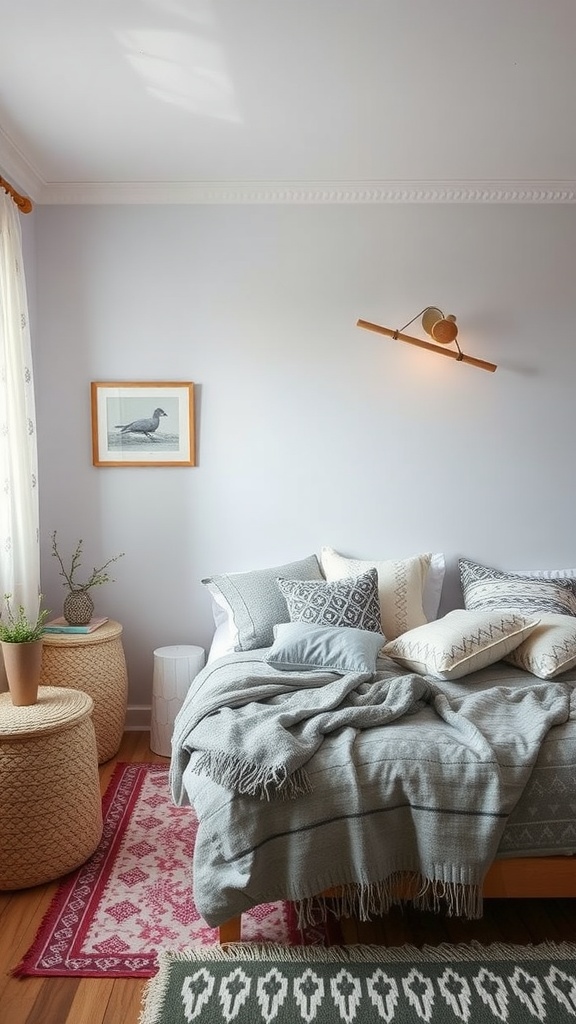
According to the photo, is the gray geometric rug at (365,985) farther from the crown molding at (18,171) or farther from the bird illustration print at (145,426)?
the crown molding at (18,171)

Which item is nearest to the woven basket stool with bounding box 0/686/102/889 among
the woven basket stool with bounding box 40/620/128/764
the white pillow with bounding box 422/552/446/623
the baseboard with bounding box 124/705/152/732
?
the woven basket stool with bounding box 40/620/128/764

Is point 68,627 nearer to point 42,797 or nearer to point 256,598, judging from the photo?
point 256,598

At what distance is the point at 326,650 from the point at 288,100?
2065 mm

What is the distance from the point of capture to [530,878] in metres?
2.20

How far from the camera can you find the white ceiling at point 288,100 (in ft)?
8.01

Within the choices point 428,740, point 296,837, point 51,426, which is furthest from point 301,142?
point 296,837

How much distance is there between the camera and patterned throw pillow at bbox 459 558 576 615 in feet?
11.3

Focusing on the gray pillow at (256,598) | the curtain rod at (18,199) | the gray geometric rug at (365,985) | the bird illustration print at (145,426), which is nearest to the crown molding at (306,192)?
the curtain rod at (18,199)

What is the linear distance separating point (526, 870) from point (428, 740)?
1.41ft

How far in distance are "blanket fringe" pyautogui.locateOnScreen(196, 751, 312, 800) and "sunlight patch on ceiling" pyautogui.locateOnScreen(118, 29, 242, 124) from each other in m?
2.23

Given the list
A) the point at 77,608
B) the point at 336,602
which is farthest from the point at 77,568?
the point at 336,602

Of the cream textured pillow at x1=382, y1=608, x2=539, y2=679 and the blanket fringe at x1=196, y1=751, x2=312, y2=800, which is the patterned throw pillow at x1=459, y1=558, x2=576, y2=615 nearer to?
the cream textured pillow at x1=382, y1=608, x2=539, y2=679

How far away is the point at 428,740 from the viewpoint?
228 cm

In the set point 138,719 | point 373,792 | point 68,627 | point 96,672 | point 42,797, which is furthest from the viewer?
point 138,719
